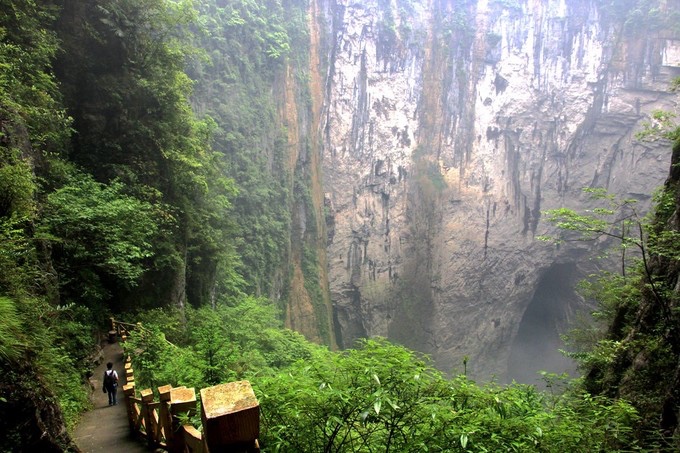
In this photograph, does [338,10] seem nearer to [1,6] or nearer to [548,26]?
[548,26]

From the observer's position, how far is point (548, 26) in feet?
96.7

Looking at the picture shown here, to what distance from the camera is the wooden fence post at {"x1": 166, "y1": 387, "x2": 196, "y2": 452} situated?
2635 millimetres

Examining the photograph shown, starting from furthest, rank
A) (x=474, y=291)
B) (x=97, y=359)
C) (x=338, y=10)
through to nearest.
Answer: (x=474, y=291), (x=338, y=10), (x=97, y=359)

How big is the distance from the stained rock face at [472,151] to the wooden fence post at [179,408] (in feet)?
79.3

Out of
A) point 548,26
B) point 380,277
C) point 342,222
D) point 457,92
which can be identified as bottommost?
point 380,277

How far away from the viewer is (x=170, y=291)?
1079 cm

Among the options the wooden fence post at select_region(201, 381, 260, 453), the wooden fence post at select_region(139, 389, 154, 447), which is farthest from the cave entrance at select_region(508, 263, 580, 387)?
the wooden fence post at select_region(201, 381, 260, 453)

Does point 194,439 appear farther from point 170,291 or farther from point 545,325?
point 545,325

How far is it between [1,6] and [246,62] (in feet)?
45.3

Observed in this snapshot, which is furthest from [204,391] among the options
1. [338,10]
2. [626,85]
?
[626,85]

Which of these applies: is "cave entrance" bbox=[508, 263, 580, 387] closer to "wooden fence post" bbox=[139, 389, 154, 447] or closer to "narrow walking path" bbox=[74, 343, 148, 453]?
"narrow walking path" bbox=[74, 343, 148, 453]

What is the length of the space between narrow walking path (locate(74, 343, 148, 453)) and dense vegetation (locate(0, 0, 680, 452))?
10.9 inches

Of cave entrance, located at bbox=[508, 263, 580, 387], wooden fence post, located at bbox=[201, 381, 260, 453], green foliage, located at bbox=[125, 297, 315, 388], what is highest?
wooden fence post, located at bbox=[201, 381, 260, 453]

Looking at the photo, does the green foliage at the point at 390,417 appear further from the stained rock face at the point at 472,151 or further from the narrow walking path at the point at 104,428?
the stained rock face at the point at 472,151
